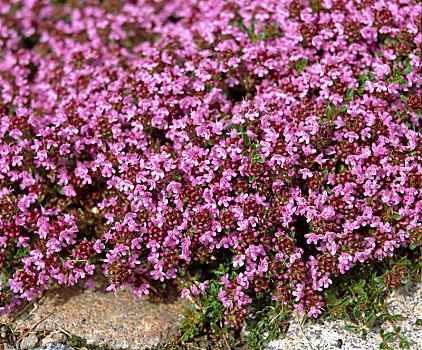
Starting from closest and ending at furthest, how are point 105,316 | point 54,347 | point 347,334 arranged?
point 54,347
point 347,334
point 105,316

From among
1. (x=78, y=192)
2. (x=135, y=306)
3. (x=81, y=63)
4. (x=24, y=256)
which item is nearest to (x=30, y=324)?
(x=24, y=256)

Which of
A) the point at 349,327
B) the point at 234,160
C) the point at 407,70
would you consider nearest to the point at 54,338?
the point at 234,160

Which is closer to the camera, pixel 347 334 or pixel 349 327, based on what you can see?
pixel 349 327

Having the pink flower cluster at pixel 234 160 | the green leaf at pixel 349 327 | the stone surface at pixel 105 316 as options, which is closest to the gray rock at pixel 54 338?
the stone surface at pixel 105 316

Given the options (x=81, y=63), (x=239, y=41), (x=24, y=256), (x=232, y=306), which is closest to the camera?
(x=232, y=306)

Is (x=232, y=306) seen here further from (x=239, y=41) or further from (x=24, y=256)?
(x=239, y=41)

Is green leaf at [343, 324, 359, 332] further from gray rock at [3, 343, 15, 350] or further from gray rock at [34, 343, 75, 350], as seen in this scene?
gray rock at [3, 343, 15, 350]

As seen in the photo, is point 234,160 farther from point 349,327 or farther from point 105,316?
point 105,316
